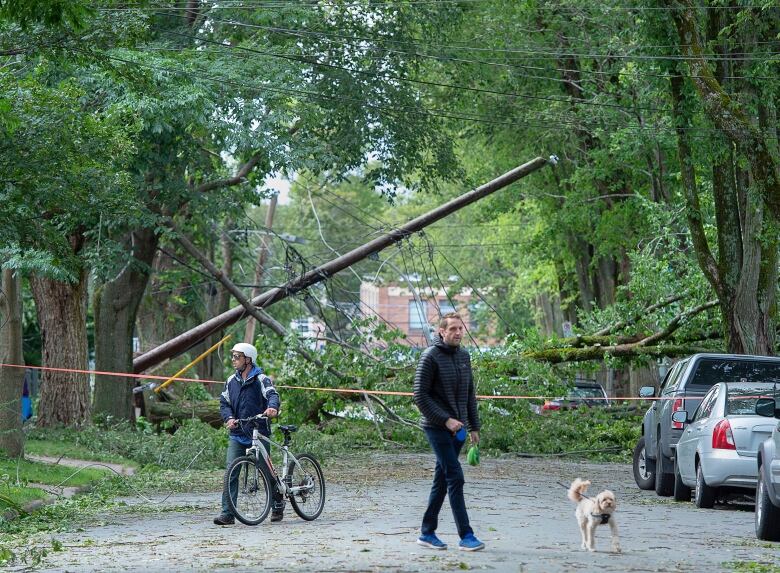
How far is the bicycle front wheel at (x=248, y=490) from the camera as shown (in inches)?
526

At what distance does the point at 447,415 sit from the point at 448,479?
487mm

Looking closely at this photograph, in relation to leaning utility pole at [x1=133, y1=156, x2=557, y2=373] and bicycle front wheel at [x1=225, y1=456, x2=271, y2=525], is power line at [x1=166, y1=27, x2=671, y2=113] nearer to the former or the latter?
leaning utility pole at [x1=133, y1=156, x2=557, y2=373]

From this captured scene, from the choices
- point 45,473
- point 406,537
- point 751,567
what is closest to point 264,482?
point 406,537

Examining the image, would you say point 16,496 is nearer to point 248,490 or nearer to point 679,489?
point 248,490

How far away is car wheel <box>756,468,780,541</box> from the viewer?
1188cm

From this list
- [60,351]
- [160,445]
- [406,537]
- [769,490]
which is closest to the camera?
[769,490]

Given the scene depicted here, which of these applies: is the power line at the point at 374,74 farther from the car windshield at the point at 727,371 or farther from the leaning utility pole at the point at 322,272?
the car windshield at the point at 727,371

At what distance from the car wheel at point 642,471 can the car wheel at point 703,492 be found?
3130 mm

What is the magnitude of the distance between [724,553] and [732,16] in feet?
45.0

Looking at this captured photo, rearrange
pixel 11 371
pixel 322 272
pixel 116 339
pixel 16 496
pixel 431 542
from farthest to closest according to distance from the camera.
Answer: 1. pixel 116 339
2. pixel 322 272
3. pixel 11 371
4. pixel 16 496
5. pixel 431 542

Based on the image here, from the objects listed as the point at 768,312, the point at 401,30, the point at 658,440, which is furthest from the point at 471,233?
the point at 658,440

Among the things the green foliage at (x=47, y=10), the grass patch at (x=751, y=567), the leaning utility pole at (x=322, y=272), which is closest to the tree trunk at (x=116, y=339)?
the leaning utility pole at (x=322, y=272)

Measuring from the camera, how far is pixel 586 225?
38125mm

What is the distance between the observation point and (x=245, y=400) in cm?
1380
